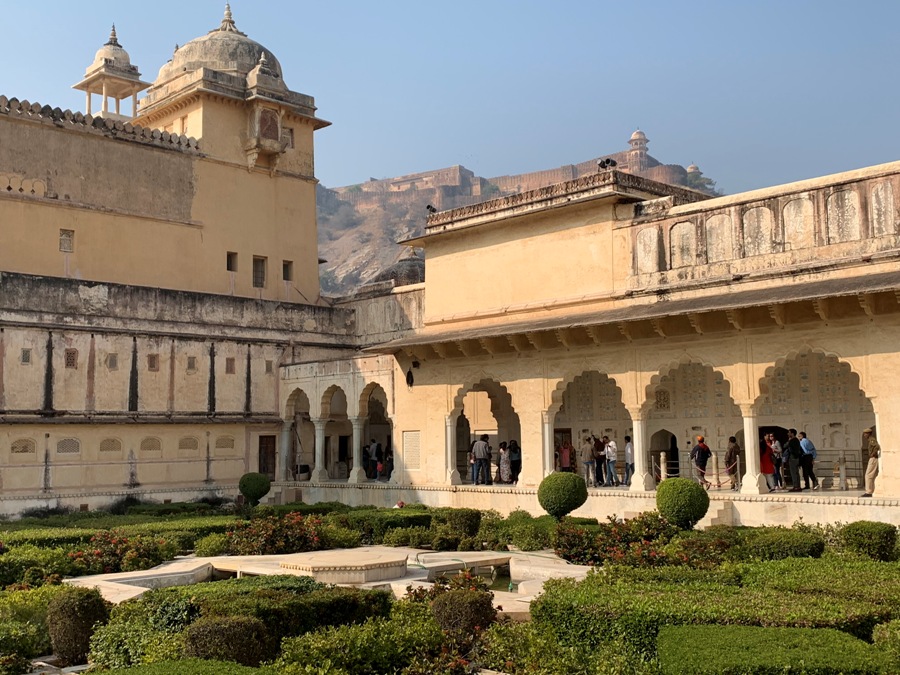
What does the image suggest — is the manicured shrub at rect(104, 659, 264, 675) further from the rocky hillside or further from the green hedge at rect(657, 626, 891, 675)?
the rocky hillside

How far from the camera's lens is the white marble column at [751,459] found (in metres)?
17.4

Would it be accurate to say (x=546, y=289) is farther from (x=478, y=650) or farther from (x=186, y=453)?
(x=478, y=650)

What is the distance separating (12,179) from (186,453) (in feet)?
28.0

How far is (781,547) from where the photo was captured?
12664 mm

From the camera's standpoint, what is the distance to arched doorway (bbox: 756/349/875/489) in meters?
18.7

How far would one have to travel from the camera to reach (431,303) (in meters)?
24.7

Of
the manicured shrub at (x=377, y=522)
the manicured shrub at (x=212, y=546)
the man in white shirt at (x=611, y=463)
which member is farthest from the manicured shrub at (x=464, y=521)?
the man in white shirt at (x=611, y=463)

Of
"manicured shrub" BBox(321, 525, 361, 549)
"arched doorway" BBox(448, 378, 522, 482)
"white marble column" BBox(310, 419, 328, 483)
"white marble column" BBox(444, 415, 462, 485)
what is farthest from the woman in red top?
"white marble column" BBox(310, 419, 328, 483)

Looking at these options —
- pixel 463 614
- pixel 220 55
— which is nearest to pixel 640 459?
pixel 463 614

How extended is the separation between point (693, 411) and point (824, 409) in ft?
9.29

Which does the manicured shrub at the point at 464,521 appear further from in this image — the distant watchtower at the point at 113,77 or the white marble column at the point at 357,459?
the distant watchtower at the point at 113,77

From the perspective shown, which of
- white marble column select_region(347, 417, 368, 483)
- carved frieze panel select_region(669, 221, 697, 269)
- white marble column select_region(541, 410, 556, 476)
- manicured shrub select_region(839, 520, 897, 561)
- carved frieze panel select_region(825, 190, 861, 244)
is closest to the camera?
manicured shrub select_region(839, 520, 897, 561)

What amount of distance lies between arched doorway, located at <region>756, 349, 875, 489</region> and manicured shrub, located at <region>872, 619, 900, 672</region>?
11.5m

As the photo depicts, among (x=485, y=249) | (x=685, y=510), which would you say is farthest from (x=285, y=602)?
(x=485, y=249)
